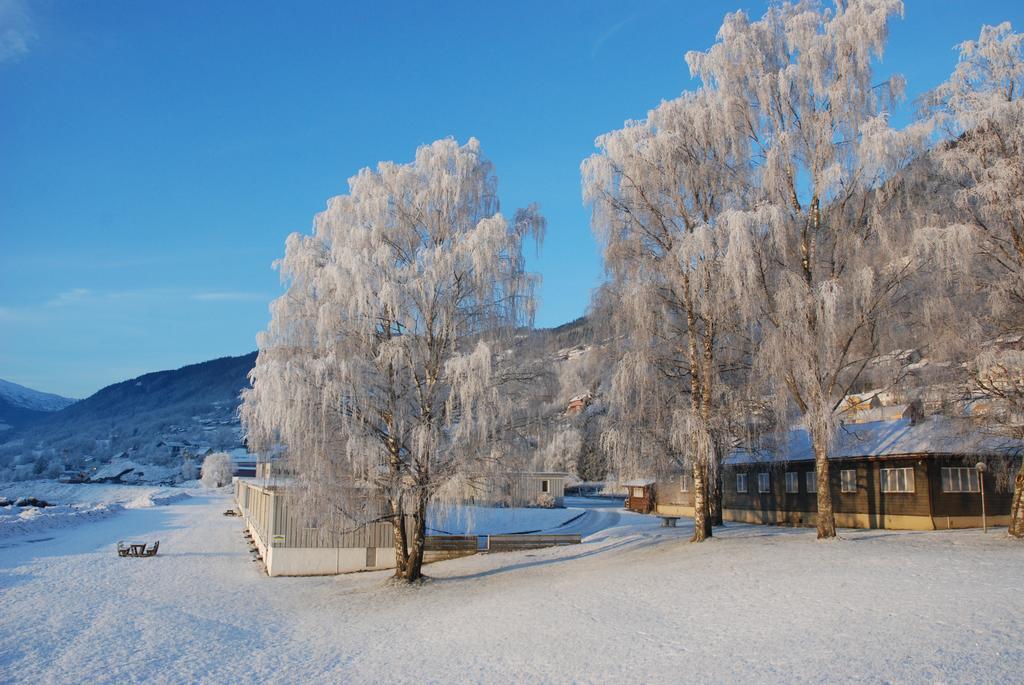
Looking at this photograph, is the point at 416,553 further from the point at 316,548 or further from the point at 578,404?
the point at 578,404

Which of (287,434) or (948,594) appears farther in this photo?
(287,434)

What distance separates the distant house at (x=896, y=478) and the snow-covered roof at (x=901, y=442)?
4cm

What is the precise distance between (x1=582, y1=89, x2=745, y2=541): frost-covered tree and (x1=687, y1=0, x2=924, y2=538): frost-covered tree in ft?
3.99

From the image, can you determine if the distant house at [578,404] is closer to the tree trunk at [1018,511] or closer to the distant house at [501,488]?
the distant house at [501,488]

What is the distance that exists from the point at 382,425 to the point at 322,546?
24.3ft

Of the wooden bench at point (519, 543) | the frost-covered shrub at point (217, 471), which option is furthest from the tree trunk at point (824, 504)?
the frost-covered shrub at point (217, 471)

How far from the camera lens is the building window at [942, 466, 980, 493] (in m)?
28.1

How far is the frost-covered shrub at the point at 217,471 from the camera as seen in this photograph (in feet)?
450

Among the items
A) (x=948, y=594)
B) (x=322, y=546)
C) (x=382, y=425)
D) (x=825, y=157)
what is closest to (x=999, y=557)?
(x=948, y=594)

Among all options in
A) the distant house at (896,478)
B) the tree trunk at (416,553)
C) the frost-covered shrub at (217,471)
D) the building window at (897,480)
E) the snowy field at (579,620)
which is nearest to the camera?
the snowy field at (579,620)

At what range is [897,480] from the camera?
2888 cm

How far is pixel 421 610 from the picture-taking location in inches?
685

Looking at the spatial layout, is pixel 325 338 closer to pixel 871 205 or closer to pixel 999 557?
pixel 871 205

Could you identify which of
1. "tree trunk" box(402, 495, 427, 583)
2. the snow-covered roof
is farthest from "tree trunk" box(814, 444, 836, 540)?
"tree trunk" box(402, 495, 427, 583)
